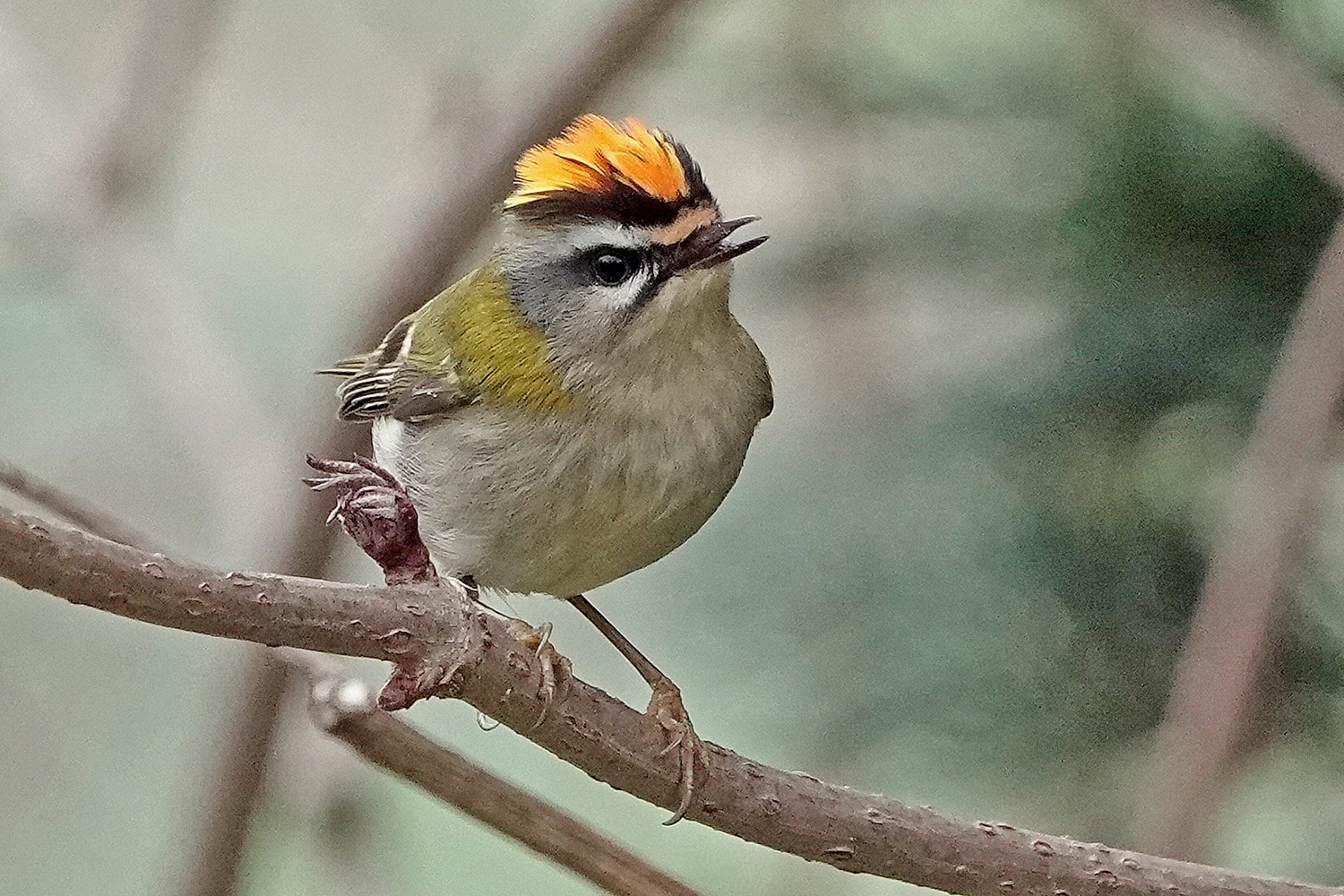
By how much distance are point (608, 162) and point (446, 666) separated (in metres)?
0.57

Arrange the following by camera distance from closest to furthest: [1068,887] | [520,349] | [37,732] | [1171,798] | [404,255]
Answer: [1068,887], [1171,798], [520,349], [404,255], [37,732]

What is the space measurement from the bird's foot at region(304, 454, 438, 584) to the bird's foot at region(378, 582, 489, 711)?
0.02 m

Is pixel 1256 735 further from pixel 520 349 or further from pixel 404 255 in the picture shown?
pixel 404 255

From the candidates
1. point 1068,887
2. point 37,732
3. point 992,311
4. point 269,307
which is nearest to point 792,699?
point 992,311

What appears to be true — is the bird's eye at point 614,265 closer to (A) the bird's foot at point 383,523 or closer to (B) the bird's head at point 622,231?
(B) the bird's head at point 622,231

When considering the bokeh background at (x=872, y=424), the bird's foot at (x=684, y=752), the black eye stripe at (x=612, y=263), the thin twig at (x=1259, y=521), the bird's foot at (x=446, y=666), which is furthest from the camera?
the bokeh background at (x=872, y=424)

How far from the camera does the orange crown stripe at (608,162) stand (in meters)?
1.23

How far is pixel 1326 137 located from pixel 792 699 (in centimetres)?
79

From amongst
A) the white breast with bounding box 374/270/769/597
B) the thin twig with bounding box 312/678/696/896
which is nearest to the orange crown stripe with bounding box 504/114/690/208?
the white breast with bounding box 374/270/769/597

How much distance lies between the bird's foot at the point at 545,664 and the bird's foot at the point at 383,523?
3.2 inches

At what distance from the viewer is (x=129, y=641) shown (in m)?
2.69

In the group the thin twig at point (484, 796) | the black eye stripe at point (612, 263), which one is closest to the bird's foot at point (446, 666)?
the thin twig at point (484, 796)

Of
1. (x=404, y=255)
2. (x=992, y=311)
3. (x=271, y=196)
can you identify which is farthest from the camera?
(x=271, y=196)

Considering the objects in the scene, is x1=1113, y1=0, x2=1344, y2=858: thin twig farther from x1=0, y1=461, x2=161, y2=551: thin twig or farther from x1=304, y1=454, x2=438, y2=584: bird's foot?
x1=0, y1=461, x2=161, y2=551: thin twig
